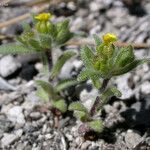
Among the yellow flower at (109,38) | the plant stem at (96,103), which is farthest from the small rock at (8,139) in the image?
the yellow flower at (109,38)

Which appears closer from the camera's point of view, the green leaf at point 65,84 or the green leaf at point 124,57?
the green leaf at point 124,57

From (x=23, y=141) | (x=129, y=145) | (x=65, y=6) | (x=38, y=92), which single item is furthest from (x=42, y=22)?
(x=65, y=6)

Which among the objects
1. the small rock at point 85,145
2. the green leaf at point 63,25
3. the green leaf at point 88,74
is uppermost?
the green leaf at point 63,25

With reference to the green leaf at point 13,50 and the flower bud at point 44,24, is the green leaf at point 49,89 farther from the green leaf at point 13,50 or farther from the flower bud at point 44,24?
the flower bud at point 44,24

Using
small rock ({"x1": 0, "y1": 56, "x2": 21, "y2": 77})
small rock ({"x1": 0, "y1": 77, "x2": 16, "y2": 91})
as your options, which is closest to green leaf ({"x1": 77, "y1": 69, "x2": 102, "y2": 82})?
small rock ({"x1": 0, "y1": 77, "x2": 16, "y2": 91})

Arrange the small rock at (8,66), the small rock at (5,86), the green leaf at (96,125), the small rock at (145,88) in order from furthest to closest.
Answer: the small rock at (8,66) → the small rock at (5,86) → the small rock at (145,88) → the green leaf at (96,125)

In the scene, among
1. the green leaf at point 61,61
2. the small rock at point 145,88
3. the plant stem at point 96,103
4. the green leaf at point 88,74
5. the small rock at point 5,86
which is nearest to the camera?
the green leaf at point 88,74

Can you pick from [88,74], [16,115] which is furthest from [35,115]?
[88,74]
